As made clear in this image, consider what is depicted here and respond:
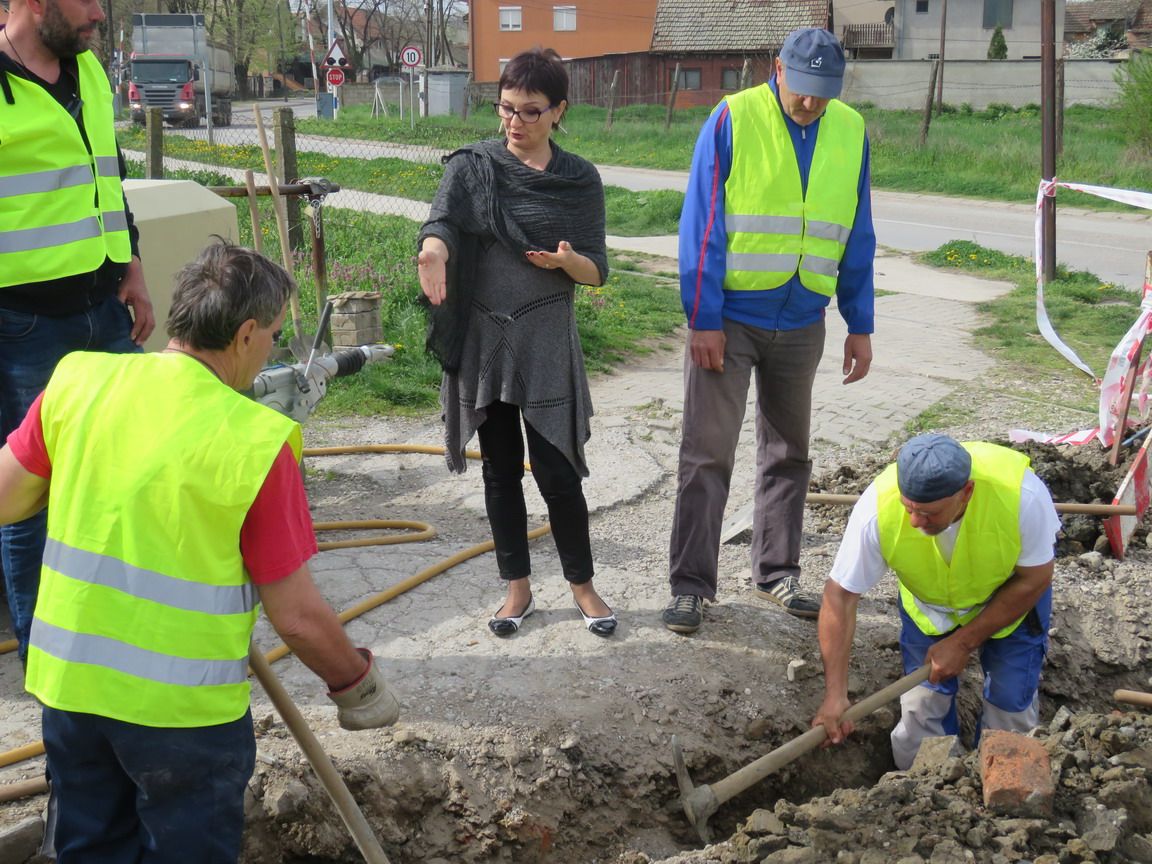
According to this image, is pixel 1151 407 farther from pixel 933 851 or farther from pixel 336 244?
pixel 336 244

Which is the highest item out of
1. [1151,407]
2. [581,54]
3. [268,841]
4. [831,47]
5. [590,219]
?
[581,54]

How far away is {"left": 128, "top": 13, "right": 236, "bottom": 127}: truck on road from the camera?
29609mm

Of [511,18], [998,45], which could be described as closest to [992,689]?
[998,45]

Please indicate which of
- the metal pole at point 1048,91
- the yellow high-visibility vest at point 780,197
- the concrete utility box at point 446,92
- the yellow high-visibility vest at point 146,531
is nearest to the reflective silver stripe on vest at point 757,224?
the yellow high-visibility vest at point 780,197

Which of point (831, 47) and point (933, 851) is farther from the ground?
point (831, 47)

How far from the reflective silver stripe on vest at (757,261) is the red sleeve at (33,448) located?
251 centimetres

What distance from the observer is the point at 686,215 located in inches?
165

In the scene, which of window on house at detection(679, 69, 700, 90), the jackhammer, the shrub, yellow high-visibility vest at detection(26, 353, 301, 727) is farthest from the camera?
window on house at detection(679, 69, 700, 90)

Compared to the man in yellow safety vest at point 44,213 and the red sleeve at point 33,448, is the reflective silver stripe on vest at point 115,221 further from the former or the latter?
the red sleeve at point 33,448

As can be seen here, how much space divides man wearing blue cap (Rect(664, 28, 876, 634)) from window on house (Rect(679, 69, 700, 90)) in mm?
41301

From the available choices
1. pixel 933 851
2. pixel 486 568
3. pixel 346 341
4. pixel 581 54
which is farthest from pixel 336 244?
pixel 581 54

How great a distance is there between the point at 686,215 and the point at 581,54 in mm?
48913

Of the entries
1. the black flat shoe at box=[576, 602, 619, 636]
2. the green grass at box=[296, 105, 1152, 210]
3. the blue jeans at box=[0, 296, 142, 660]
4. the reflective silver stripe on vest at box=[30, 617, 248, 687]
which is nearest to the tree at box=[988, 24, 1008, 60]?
the green grass at box=[296, 105, 1152, 210]

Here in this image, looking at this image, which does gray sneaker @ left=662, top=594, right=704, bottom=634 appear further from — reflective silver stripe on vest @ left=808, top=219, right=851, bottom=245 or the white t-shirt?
reflective silver stripe on vest @ left=808, top=219, right=851, bottom=245
